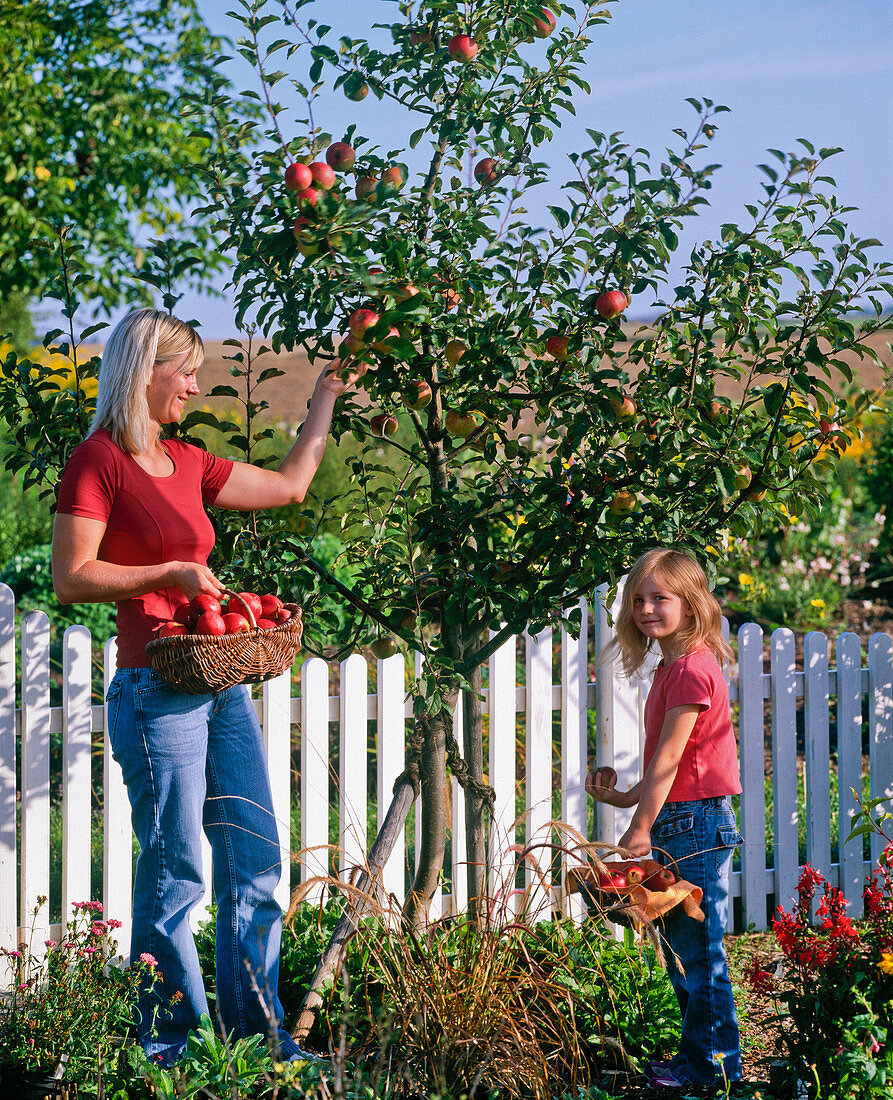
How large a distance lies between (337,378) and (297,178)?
0.46 meters

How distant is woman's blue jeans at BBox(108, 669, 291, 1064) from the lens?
2.21 m

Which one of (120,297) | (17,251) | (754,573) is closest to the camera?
(754,573)

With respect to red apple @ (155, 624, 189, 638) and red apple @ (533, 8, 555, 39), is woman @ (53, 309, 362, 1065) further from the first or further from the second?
red apple @ (533, 8, 555, 39)

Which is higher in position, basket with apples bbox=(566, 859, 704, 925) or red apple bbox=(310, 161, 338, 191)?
red apple bbox=(310, 161, 338, 191)

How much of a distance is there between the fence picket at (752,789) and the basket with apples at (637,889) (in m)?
1.48

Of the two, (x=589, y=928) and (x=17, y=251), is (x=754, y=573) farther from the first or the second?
(x=17, y=251)

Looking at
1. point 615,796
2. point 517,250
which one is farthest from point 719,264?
point 615,796

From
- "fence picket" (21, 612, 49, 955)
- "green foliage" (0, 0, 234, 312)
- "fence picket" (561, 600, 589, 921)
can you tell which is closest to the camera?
"fence picket" (21, 612, 49, 955)

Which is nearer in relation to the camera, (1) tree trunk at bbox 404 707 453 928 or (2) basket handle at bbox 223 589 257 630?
(2) basket handle at bbox 223 589 257 630

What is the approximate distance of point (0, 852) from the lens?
3061mm

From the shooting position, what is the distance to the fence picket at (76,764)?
3.09m

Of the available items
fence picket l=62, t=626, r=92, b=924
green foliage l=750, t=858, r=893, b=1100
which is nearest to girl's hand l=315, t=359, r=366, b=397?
fence picket l=62, t=626, r=92, b=924

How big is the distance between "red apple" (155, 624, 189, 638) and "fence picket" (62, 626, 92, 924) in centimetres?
96

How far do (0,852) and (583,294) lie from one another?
89.1 inches
